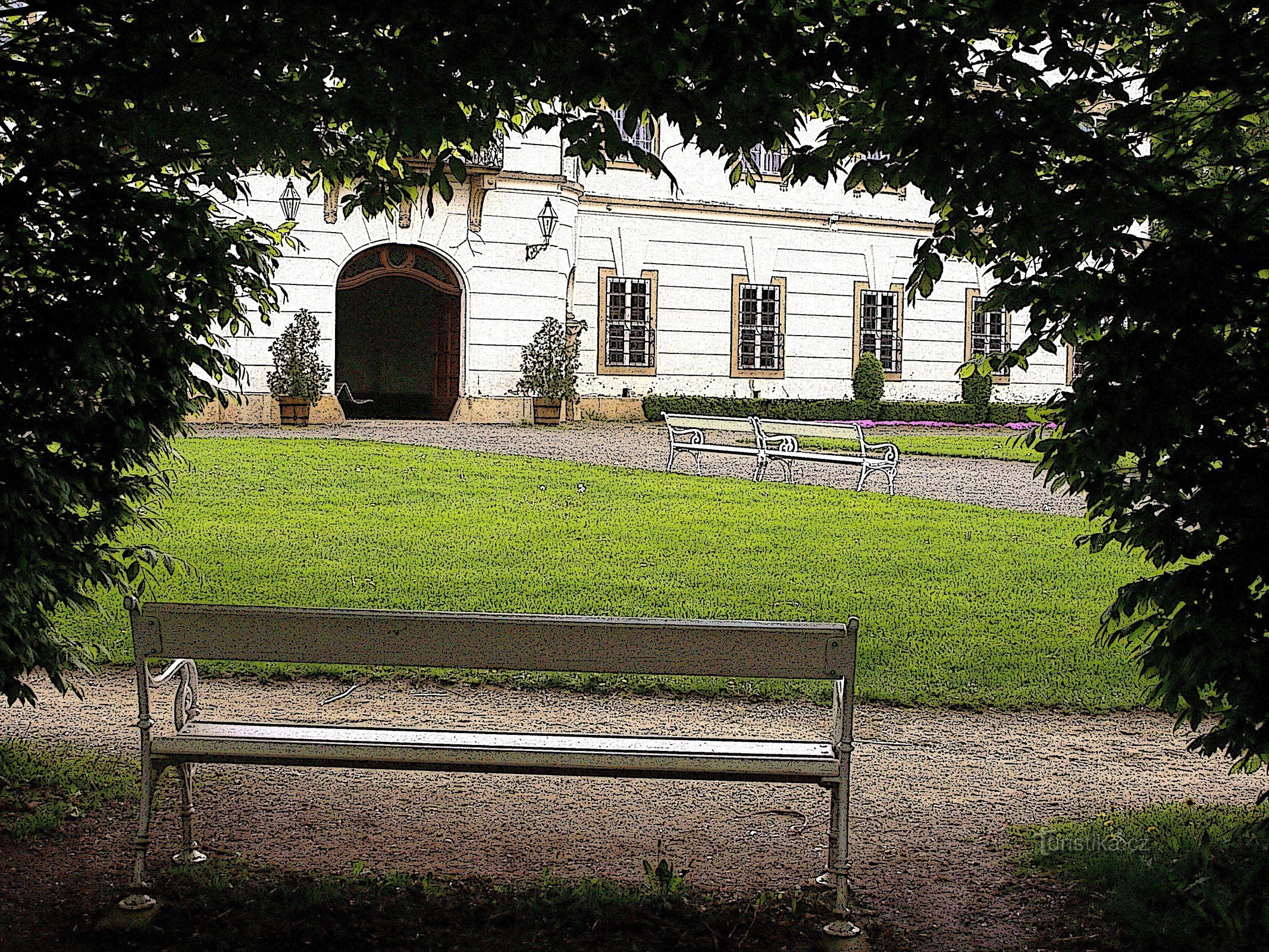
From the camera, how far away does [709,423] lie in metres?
17.9

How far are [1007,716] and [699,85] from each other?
4096 millimetres

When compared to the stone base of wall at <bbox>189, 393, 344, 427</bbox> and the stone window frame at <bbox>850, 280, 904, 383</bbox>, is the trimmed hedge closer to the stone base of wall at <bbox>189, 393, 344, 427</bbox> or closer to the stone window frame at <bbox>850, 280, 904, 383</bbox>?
the stone window frame at <bbox>850, 280, 904, 383</bbox>

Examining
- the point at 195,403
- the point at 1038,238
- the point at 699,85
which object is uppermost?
the point at 699,85

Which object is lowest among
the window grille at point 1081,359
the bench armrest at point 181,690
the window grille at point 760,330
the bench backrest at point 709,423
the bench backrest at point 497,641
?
the bench armrest at point 181,690

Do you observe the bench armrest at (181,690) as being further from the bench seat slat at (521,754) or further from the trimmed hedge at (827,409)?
the trimmed hedge at (827,409)

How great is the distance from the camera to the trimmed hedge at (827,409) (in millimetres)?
26875

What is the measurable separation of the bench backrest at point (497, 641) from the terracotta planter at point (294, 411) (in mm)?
17852

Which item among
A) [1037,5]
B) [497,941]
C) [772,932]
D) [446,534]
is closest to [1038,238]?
[1037,5]

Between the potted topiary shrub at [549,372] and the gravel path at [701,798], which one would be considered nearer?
the gravel path at [701,798]

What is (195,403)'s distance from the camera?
193 inches

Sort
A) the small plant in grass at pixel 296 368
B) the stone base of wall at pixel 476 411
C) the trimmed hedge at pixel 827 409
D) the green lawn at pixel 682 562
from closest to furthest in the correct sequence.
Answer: the green lawn at pixel 682 562, the small plant in grass at pixel 296 368, the stone base of wall at pixel 476 411, the trimmed hedge at pixel 827 409

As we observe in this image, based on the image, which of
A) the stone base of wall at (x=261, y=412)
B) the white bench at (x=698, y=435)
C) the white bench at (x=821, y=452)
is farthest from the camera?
the stone base of wall at (x=261, y=412)

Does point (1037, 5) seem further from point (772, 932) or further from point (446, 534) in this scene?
point (446, 534)

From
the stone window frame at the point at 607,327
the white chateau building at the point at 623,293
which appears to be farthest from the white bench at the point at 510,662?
the stone window frame at the point at 607,327
